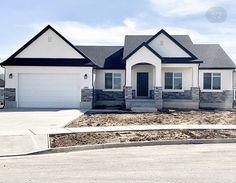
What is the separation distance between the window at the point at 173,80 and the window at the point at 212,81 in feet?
6.92

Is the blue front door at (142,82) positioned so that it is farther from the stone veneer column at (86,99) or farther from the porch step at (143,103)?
the stone veneer column at (86,99)

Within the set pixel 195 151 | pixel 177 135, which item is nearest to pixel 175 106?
pixel 177 135

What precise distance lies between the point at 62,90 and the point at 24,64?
352 cm

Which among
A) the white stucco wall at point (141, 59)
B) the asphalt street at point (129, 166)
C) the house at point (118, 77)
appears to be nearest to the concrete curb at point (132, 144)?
the asphalt street at point (129, 166)

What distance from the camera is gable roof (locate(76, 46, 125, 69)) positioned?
1152 inches

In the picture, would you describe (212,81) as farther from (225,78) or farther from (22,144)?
(22,144)

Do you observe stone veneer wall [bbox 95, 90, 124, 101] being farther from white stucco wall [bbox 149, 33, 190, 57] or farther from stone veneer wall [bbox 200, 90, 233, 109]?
stone veneer wall [bbox 200, 90, 233, 109]

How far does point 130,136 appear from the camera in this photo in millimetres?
13508

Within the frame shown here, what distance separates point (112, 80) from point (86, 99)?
380 centimetres

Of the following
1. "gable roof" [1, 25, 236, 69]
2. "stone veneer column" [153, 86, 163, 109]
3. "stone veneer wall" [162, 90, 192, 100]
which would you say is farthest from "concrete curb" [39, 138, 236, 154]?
"stone veneer wall" [162, 90, 192, 100]

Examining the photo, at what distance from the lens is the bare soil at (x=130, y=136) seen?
1221 cm

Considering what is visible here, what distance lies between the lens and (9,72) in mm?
26500

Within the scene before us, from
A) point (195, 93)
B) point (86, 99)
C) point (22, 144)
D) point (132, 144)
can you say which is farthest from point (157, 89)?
point (22, 144)

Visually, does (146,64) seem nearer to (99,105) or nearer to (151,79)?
(151,79)
